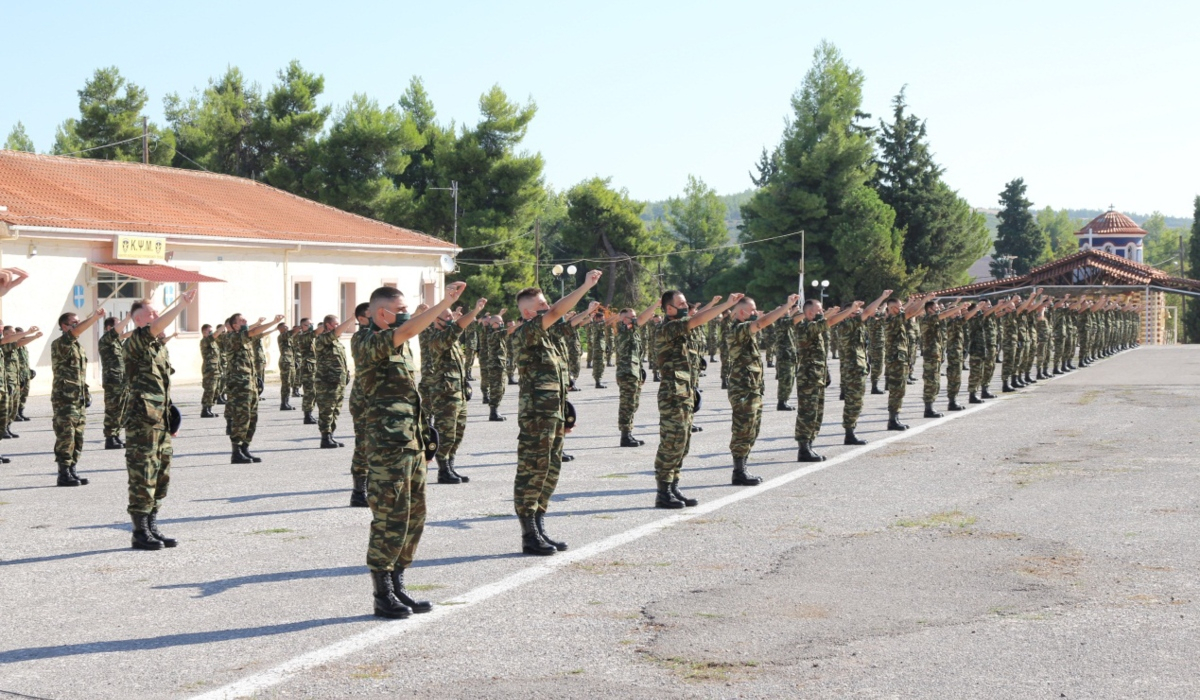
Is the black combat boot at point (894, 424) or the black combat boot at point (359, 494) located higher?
the black combat boot at point (894, 424)

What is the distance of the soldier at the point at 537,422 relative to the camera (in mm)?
8766

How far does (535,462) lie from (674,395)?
226cm

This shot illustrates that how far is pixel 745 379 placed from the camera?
11977mm

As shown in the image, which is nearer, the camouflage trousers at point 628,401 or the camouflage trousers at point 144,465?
the camouflage trousers at point 144,465

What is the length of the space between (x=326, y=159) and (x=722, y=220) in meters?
60.7

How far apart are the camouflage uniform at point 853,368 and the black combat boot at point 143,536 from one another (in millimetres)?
8926

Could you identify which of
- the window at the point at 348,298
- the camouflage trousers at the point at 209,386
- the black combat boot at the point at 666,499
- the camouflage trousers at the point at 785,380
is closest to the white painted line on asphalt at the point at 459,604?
the black combat boot at the point at 666,499

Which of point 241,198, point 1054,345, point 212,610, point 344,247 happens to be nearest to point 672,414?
point 212,610

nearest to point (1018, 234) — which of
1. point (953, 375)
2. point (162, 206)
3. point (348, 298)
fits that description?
point (348, 298)

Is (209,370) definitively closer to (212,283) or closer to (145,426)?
(212,283)

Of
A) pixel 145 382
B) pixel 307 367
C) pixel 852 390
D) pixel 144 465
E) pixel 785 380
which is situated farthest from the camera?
pixel 785 380

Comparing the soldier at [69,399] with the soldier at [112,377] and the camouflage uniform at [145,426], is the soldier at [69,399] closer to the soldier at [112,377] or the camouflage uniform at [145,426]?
the soldier at [112,377]

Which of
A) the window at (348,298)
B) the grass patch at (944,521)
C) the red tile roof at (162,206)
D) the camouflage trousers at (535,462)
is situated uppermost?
the red tile roof at (162,206)

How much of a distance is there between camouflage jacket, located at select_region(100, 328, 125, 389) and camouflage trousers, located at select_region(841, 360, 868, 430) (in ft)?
29.9
